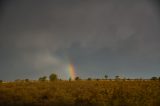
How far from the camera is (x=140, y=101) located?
21125 millimetres

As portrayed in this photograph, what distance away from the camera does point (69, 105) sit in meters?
21.5

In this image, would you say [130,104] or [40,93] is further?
[40,93]

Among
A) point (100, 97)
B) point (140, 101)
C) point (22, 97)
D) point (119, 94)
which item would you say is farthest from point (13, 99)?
point (140, 101)

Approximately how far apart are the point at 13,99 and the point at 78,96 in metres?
5.21

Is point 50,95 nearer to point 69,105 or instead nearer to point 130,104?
point 69,105

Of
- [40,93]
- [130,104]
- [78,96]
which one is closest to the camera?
[130,104]

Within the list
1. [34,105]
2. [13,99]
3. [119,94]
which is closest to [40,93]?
[13,99]

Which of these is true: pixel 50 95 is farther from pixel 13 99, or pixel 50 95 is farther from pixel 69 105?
pixel 69 105

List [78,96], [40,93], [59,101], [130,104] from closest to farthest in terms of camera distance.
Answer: [130,104] → [59,101] → [78,96] → [40,93]

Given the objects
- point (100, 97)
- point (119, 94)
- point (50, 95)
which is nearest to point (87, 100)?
point (100, 97)

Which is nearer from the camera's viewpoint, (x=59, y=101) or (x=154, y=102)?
(x=154, y=102)

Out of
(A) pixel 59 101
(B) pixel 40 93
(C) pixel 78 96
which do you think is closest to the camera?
(A) pixel 59 101

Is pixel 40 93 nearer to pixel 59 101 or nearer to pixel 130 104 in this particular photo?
pixel 59 101

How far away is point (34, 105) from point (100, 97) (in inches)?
205
